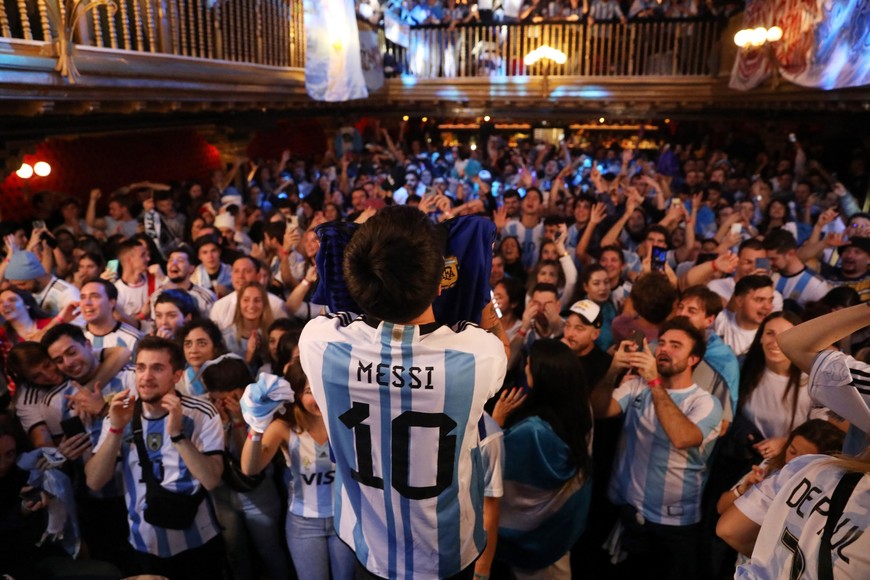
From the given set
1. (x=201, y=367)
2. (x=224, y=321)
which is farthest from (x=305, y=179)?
(x=201, y=367)

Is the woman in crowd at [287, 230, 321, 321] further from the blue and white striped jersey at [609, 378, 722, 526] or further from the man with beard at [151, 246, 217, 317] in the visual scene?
the blue and white striped jersey at [609, 378, 722, 526]

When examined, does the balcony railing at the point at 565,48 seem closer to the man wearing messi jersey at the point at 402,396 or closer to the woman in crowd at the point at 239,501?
the woman in crowd at the point at 239,501

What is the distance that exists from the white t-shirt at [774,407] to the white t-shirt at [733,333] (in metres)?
0.54

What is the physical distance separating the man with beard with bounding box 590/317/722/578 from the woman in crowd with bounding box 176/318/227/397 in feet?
6.50

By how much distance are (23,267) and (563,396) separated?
3751 millimetres

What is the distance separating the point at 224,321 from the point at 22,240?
7.66 ft

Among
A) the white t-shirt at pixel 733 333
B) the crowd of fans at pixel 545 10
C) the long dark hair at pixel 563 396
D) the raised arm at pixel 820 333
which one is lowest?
the white t-shirt at pixel 733 333

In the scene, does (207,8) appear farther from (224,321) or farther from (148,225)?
(224,321)

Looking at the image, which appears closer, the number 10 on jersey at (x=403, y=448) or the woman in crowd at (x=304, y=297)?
the number 10 on jersey at (x=403, y=448)

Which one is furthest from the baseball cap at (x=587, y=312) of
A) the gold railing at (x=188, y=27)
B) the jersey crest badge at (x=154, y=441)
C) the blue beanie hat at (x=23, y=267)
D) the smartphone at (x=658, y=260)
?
the gold railing at (x=188, y=27)

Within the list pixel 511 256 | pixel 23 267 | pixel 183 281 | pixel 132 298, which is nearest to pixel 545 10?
pixel 511 256

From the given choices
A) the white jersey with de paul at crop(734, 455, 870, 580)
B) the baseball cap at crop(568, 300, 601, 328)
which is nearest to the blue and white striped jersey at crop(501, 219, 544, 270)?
the baseball cap at crop(568, 300, 601, 328)

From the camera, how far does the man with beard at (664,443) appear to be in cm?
244

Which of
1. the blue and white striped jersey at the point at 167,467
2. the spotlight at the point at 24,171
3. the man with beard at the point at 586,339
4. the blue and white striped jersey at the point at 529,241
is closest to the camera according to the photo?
the blue and white striped jersey at the point at 167,467
